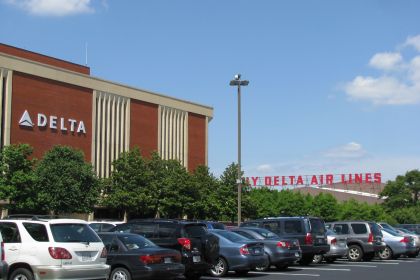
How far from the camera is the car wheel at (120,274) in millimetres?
14984

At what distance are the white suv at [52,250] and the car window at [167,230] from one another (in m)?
3.40

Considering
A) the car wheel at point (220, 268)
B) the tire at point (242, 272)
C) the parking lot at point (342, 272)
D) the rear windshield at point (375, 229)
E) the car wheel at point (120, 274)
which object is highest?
the rear windshield at point (375, 229)

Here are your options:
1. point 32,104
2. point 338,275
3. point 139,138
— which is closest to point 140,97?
point 139,138

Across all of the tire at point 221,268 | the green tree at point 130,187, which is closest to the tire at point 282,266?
the tire at point 221,268

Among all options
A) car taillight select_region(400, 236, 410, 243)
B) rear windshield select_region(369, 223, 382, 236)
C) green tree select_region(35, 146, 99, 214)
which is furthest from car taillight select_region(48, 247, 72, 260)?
green tree select_region(35, 146, 99, 214)

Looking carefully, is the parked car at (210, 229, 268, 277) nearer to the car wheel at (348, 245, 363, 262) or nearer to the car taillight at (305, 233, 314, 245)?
the car taillight at (305, 233, 314, 245)

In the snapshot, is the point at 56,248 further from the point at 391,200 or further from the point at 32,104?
the point at 391,200

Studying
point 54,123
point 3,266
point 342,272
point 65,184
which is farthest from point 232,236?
point 54,123

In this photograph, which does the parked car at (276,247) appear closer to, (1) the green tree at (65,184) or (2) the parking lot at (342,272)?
(2) the parking lot at (342,272)

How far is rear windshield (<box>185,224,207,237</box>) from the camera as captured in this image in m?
17.2

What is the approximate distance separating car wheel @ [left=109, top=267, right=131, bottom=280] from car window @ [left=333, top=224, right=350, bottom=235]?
48.9ft

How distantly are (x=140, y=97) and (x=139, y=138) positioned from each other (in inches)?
171

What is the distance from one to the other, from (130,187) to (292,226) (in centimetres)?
2987

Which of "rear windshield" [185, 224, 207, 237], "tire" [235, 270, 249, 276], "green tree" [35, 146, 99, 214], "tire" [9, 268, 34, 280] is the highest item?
"green tree" [35, 146, 99, 214]
